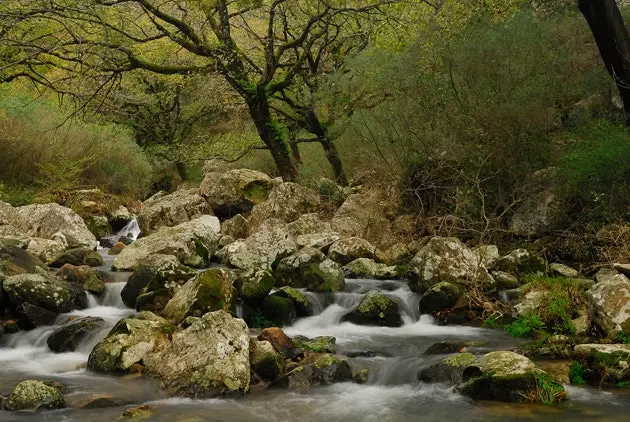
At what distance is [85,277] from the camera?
445 inches

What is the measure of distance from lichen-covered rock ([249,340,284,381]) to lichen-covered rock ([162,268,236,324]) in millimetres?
1614

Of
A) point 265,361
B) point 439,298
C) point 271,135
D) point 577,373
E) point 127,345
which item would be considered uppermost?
point 271,135

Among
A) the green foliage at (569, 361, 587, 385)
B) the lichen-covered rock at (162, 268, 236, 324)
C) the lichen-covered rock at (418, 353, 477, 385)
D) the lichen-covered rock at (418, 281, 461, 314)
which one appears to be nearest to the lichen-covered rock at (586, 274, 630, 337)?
the green foliage at (569, 361, 587, 385)

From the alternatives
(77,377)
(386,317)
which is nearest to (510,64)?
(386,317)

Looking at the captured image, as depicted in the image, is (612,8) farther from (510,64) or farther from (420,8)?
(420,8)

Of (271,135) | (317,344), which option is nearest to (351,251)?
(317,344)

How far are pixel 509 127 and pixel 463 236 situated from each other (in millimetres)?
2295

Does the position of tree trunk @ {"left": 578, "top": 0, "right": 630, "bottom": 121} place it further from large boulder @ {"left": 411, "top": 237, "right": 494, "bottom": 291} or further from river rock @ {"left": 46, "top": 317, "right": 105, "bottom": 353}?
river rock @ {"left": 46, "top": 317, "right": 105, "bottom": 353}

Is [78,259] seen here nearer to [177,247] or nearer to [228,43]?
[177,247]

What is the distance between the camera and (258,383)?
7410 millimetres

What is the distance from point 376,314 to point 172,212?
969 centimetres

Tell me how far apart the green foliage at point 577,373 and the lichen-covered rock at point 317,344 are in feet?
9.46

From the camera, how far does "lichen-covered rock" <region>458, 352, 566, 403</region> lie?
21.6 ft

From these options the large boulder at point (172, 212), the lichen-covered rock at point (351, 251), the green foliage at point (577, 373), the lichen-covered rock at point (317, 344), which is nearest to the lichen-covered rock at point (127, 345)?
the lichen-covered rock at point (317, 344)
